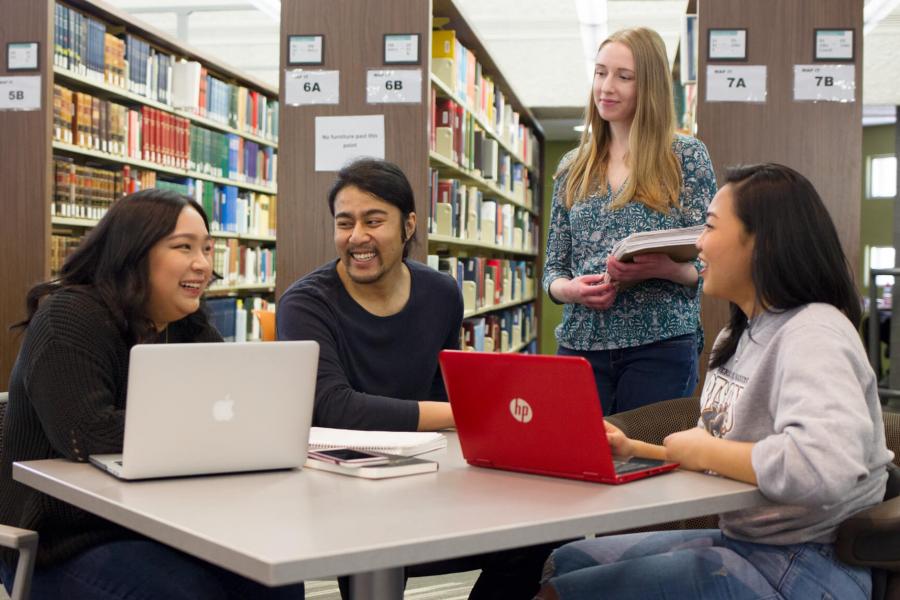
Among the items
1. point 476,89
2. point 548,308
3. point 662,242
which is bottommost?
point 548,308

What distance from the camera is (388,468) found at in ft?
4.99

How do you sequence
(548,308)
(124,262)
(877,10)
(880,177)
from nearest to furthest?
(124,262) < (877,10) < (548,308) < (880,177)

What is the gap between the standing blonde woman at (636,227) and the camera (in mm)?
2449

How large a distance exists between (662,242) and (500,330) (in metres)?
4.56

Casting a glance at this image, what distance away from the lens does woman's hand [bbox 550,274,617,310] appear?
7.95 ft

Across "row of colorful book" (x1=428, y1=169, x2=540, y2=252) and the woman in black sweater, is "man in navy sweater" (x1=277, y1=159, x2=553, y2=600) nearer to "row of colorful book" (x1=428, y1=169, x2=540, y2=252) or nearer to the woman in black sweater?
the woman in black sweater

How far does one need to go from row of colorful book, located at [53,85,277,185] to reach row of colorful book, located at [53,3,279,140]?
109 millimetres

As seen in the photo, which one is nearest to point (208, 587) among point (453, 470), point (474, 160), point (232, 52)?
point (453, 470)

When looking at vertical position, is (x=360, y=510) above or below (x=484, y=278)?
below

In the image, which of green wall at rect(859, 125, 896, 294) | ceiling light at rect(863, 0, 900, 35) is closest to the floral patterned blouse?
ceiling light at rect(863, 0, 900, 35)

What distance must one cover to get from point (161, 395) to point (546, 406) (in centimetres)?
55

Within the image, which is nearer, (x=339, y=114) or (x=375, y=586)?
(x=375, y=586)

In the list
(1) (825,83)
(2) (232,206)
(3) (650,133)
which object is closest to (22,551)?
(3) (650,133)

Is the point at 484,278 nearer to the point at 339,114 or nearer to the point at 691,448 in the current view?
the point at 339,114
